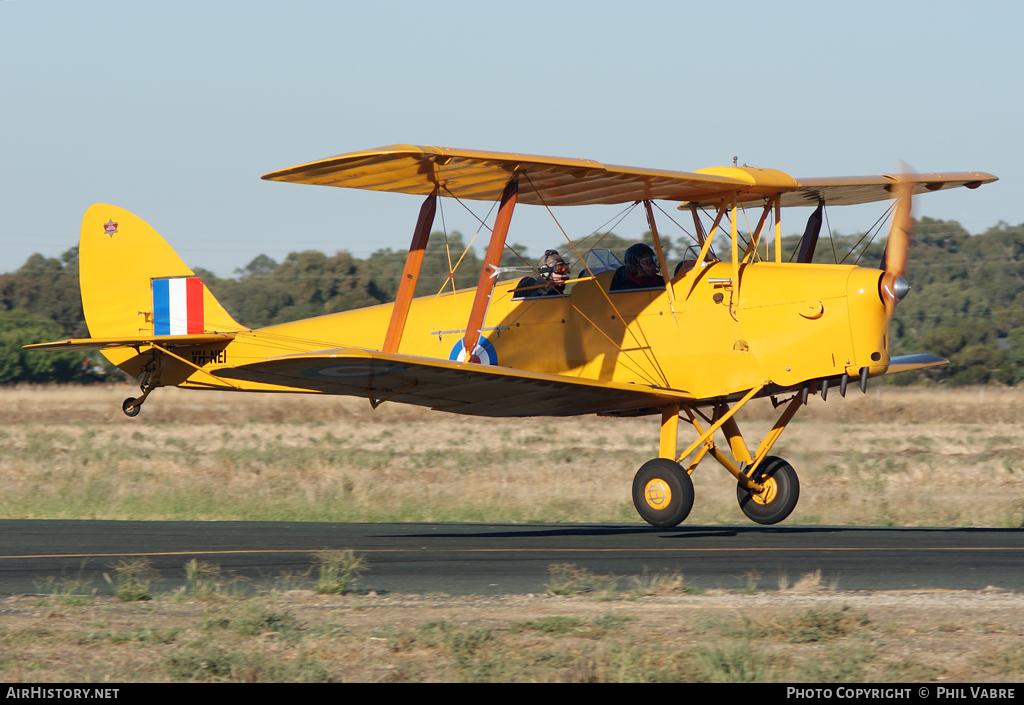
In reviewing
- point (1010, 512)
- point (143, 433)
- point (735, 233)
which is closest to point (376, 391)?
point (735, 233)

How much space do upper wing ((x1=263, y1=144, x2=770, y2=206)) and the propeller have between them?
129 cm

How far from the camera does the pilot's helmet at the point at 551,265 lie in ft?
41.6

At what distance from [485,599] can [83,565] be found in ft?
13.7

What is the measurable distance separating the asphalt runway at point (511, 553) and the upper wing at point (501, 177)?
12.6 ft

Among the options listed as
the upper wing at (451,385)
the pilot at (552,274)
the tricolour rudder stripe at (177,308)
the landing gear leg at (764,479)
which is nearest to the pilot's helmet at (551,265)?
the pilot at (552,274)

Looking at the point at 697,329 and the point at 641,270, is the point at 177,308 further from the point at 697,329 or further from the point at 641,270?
the point at 697,329

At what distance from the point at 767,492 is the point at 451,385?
13.3 feet

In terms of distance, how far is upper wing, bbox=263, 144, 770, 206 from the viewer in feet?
35.3

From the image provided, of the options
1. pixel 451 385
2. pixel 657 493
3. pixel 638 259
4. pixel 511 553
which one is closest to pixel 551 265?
pixel 638 259

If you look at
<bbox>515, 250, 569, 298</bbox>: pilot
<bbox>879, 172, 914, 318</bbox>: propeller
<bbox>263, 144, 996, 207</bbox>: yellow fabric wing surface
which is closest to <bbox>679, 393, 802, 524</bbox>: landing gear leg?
<bbox>879, 172, 914, 318</bbox>: propeller

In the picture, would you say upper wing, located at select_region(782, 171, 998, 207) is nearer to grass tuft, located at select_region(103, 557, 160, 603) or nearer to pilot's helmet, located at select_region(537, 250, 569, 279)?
pilot's helmet, located at select_region(537, 250, 569, 279)
